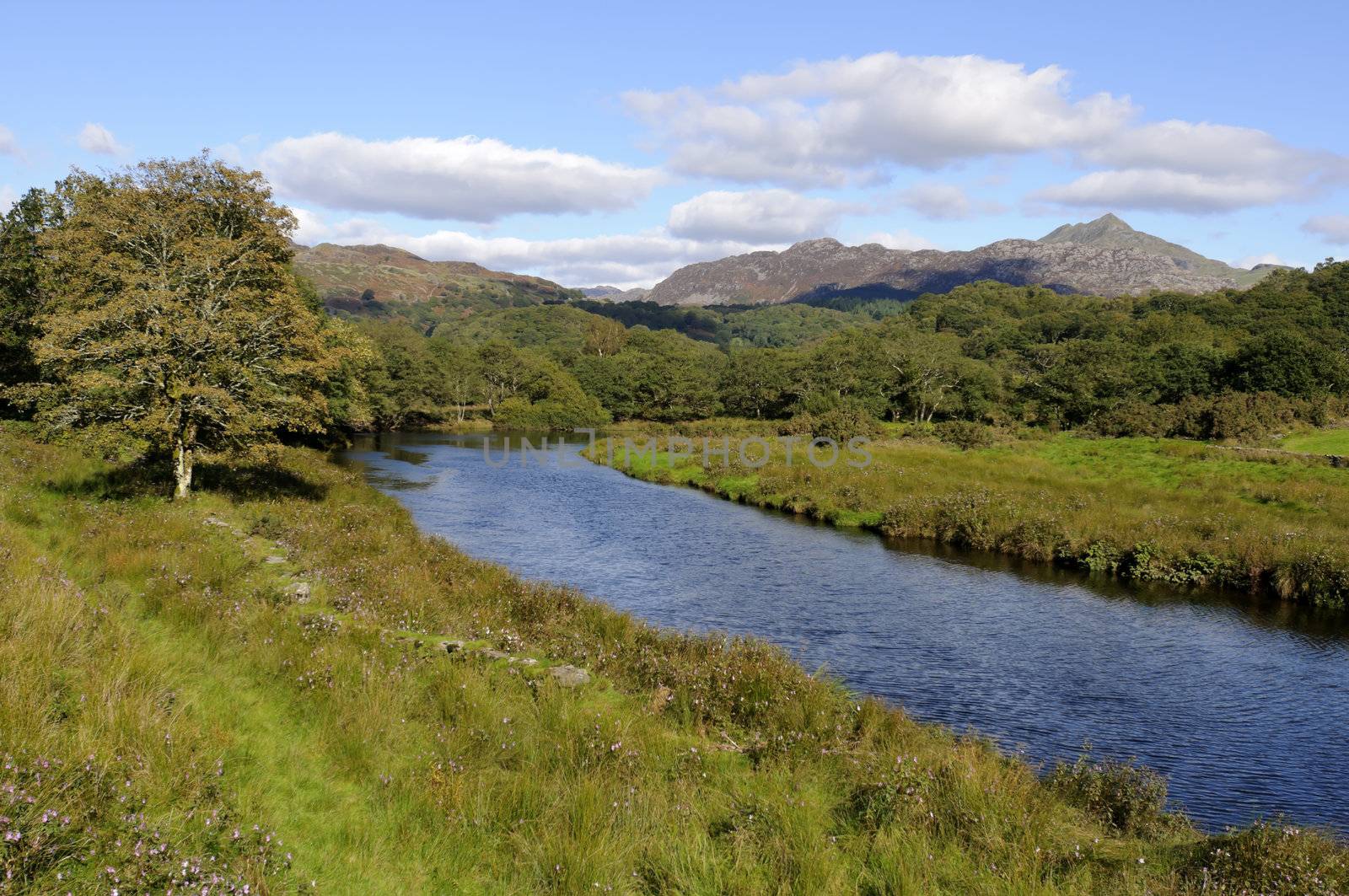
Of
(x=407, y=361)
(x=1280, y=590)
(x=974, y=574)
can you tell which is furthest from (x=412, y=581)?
(x=407, y=361)

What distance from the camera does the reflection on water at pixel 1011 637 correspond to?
13.1m

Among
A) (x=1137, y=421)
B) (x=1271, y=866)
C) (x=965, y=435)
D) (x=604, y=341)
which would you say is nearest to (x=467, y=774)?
(x=1271, y=866)

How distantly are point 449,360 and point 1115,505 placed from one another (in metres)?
105

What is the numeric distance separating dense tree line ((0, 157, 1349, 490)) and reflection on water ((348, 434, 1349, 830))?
1009 cm

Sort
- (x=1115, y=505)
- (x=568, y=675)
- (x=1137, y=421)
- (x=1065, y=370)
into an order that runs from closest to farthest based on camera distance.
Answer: (x=568, y=675) → (x=1115, y=505) → (x=1137, y=421) → (x=1065, y=370)

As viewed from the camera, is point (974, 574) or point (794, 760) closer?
point (794, 760)

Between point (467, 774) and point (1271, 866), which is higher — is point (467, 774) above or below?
above

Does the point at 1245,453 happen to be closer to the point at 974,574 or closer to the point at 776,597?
the point at 974,574

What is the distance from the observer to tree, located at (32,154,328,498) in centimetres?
1919

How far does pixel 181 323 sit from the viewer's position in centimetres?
1938

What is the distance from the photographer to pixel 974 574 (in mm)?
26297

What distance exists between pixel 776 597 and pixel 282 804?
17.1 metres

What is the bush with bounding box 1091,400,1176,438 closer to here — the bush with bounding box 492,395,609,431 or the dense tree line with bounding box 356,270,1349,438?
the dense tree line with bounding box 356,270,1349,438

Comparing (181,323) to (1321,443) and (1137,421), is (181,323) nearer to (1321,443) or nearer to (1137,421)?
(1321,443)
